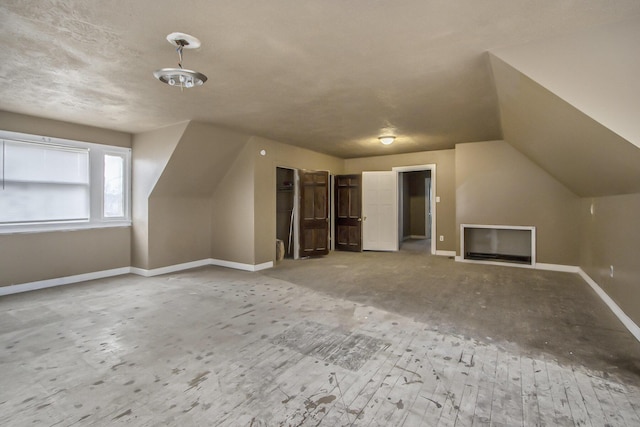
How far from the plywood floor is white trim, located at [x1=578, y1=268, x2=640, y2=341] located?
110 cm

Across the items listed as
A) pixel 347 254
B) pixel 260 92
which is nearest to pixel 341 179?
pixel 347 254

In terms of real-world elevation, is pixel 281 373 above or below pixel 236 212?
below

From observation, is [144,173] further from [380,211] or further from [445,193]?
[445,193]

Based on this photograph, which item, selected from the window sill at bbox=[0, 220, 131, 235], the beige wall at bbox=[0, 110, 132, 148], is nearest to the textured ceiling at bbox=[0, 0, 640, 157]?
the beige wall at bbox=[0, 110, 132, 148]

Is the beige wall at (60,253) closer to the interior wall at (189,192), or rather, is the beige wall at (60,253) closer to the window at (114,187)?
the window at (114,187)

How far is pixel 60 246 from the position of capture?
4895mm

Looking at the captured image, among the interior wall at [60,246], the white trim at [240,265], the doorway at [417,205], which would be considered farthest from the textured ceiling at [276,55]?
the doorway at [417,205]

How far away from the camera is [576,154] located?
3.53 metres

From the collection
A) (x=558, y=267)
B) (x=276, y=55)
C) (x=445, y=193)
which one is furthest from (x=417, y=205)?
(x=276, y=55)

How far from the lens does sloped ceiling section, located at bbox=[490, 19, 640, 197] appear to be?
2.24m

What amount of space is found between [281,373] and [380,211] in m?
6.17

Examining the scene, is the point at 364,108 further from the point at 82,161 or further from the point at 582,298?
the point at 82,161

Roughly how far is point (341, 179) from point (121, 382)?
6660 mm

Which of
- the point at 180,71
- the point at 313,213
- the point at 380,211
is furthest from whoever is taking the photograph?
the point at 380,211
